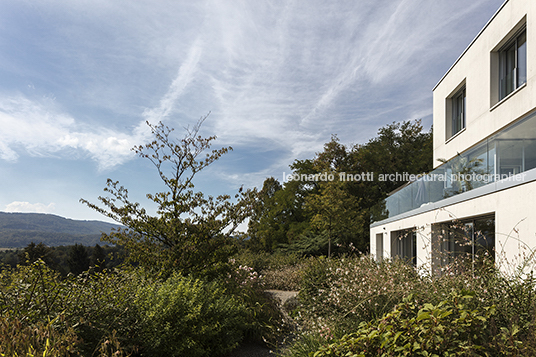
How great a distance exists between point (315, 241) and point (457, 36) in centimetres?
1559

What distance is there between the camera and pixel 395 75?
1412 cm

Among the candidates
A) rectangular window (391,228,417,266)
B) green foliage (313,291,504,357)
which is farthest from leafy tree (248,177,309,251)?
green foliage (313,291,504,357)

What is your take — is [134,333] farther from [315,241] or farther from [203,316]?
[315,241]

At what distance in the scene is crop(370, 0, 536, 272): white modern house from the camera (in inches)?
233

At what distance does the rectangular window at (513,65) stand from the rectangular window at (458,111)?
8.23 feet

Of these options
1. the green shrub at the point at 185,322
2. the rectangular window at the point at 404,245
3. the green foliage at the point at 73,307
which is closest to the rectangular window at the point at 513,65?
the rectangular window at the point at 404,245

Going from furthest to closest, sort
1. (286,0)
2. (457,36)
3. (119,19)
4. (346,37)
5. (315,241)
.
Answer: (315,241) < (457,36) < (346,37) < (286,0) < (119,19)

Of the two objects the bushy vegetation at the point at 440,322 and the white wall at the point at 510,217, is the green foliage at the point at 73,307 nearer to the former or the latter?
the bushy vegetation at the point at 440,322

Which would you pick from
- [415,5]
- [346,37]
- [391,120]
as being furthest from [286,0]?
[391,120]

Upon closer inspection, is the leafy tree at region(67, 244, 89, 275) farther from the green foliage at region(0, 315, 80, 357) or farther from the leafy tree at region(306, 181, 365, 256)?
the green foliage at region(0, 315, 80, 357)

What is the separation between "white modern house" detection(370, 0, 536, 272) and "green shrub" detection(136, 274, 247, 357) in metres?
3.58

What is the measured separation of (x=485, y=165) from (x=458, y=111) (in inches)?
280

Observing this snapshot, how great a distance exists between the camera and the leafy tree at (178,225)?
861cm

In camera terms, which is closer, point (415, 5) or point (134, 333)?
point (134, 333)
